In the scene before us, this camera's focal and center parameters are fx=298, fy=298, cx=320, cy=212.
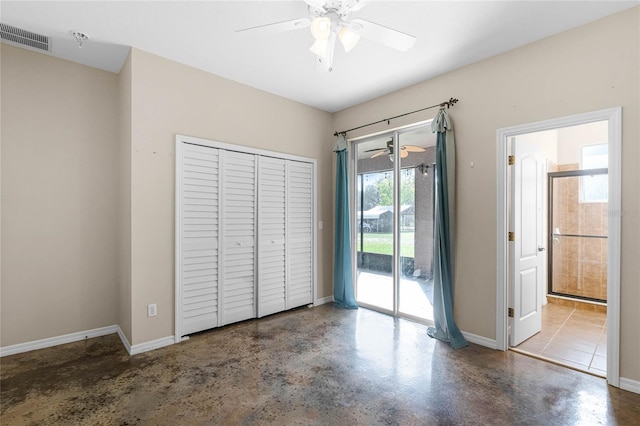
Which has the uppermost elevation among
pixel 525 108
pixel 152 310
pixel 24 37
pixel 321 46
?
pixel 24 37

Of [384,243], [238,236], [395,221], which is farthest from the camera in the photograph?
[384,243]

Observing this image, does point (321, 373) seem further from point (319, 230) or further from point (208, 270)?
point (319, 230)

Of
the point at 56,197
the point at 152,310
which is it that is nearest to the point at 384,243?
the point at 152,310

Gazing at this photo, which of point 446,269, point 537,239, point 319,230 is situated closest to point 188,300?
point 319,230

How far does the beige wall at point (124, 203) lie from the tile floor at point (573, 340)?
388 centimetres

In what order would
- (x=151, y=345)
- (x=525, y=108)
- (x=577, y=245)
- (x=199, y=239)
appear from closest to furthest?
(x=525, y=108) < (x=151, y=345) < (x=199, y=239) < (x=577, y=245)

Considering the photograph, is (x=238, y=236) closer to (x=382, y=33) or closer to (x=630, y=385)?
(x=382, y=33)

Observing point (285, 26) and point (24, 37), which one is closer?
point (285, 26)

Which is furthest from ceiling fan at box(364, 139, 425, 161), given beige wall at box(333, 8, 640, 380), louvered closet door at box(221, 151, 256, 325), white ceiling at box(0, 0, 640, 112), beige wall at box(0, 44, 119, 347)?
beige wall at box(0, 44, 119, 347)

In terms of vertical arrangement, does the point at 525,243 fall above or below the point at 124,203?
below

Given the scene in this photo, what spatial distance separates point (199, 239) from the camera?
3211 mm

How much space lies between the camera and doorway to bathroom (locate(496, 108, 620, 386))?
2.28m

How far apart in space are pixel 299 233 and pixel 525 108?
113 inches

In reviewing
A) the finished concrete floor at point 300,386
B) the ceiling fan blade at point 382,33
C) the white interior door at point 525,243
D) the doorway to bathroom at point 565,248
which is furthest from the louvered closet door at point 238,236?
the white interior door at point 525,243
